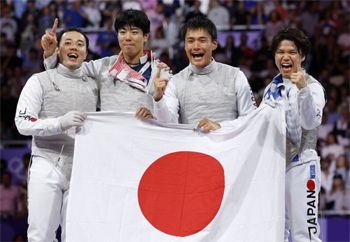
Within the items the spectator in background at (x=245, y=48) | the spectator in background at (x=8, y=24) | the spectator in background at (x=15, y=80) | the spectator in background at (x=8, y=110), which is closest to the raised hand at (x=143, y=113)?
the spectator in background at (x=8, y=110)

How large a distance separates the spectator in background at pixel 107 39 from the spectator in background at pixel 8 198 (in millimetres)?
3099

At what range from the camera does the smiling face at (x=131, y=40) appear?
3.74m

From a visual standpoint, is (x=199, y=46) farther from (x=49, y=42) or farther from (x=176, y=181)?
(x=49, y=42)

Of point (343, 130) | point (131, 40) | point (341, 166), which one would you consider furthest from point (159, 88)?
point (343, 130)

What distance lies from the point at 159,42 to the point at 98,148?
5707 millimetres

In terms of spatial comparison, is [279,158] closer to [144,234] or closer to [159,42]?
[144,234]

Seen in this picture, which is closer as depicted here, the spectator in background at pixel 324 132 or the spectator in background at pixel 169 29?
the spectator in background at pixel 324 132

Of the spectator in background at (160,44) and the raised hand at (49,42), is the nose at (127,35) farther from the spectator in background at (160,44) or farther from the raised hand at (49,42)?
the spectator in background at (160,44)

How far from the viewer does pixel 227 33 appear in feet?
29.9

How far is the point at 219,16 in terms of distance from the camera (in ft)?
30.2

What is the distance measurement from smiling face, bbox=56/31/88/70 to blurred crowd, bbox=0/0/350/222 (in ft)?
12.9

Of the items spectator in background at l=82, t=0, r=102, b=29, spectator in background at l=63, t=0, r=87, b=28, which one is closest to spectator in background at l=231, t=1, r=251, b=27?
spectator in background at l=82, t=0, r=102, b=29

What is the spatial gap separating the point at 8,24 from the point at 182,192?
7.31 meters

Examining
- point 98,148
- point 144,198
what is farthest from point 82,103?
point 144,198
